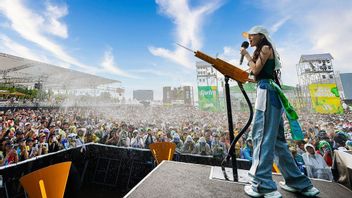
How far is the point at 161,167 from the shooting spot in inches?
71.8

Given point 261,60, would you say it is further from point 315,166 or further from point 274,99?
point 315,166

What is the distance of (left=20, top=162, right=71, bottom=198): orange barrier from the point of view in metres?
1.30

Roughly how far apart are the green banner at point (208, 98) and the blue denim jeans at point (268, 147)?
46.5ft

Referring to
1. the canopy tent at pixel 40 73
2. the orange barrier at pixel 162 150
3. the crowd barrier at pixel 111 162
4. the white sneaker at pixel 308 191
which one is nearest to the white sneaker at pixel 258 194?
the white sneaker at pixel 308 191

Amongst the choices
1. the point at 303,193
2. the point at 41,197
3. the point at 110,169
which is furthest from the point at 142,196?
the point at 110,169

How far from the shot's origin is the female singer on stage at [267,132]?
3.95ft

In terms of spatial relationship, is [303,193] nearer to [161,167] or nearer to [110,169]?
[161,167]

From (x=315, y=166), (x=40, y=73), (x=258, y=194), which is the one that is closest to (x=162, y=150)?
(x=258, y=194)

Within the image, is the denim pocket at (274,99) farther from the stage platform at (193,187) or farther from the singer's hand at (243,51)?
the stage platform at (193,187)

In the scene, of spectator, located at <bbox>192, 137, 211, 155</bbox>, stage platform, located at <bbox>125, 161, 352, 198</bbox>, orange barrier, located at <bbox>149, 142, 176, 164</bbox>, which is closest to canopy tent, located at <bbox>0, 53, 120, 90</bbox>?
spectator, located at <bbox>192, 137, 211, 155</bbox>

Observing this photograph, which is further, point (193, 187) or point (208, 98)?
point (208, 98)

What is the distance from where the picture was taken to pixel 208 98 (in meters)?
15.6

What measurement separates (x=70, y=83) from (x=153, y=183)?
91.3 ft

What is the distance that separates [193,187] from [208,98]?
47.8 ft
